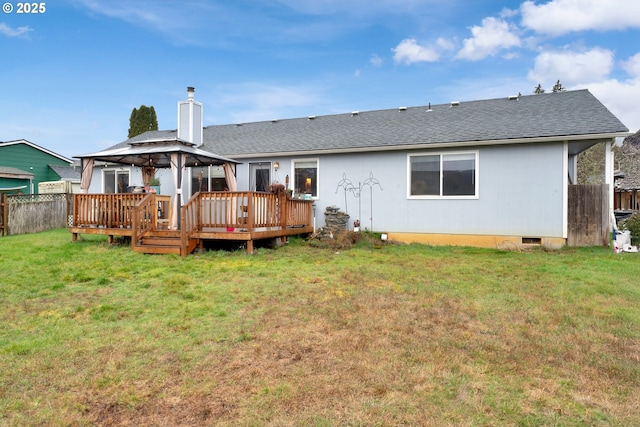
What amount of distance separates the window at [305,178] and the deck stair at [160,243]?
13.1 ft

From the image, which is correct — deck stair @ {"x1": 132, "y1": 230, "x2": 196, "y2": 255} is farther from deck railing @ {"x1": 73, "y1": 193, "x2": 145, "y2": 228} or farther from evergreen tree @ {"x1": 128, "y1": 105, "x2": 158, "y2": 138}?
evergreen tree @ {"x1": 128, "y1": 105, "x2": 158, "y2": 138}

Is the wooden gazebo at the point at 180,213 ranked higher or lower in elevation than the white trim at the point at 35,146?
lower

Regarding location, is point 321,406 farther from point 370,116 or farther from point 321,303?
point 370,116

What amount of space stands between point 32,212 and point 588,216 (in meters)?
16.5

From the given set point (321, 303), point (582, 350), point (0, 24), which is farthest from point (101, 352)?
point (0, 24)

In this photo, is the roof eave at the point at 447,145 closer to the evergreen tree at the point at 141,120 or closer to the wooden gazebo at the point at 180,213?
the wooden gazebo at the point at 180,213

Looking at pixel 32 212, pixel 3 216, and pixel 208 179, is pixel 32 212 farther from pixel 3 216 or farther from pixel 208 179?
pixel 208 179

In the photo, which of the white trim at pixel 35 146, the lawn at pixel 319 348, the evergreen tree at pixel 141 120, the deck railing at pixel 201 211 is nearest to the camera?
the lawn at pixel 319 348

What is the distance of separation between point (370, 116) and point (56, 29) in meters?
10.9

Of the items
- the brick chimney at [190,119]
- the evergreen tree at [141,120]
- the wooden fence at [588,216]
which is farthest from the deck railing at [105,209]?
the evergreen tree at [141,120]

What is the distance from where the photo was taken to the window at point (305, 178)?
12061mm

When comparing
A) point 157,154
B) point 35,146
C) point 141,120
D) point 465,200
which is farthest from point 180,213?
point 141,120

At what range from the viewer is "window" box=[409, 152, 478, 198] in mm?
10289

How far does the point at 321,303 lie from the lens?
4.85 m
